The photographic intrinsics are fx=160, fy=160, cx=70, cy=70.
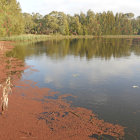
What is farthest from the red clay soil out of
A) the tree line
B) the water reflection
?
the tree line

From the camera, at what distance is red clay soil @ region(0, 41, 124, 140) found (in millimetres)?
6438

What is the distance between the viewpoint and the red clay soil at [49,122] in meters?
6.44

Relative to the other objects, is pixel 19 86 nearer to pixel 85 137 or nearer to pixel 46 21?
pixel 85 137

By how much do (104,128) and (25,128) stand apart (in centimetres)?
338

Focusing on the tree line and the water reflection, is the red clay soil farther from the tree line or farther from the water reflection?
the tree line

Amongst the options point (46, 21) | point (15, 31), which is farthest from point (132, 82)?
point (46, 21)

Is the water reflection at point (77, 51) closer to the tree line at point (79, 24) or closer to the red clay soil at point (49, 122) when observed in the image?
the red clay soil at point (49, 122)

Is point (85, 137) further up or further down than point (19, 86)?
further down

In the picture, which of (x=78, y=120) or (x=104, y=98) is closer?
(x=78, y=120)

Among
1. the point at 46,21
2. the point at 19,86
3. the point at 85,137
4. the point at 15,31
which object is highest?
the point at 46,21

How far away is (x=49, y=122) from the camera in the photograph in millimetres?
7238

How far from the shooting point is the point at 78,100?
31.8ft

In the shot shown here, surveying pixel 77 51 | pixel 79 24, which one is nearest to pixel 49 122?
pixel 77 51

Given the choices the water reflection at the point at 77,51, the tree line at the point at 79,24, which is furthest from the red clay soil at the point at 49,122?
the tree line at the point at 79,24
